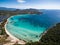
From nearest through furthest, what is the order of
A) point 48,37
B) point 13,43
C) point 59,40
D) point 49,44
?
point 49,44, point 59,40, point 48,37, point 13,43

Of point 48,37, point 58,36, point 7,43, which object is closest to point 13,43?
point 7,43

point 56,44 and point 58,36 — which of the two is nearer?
point 56,44

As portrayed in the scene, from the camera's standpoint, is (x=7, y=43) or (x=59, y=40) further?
(x=7, y=43)

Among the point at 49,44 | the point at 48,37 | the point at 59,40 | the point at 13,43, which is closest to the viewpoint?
the point at 49,44

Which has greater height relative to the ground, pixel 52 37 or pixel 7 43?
pixel 52 37

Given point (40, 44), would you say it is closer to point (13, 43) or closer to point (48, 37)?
point (48, 37)

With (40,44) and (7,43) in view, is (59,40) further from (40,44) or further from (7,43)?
(7,43)

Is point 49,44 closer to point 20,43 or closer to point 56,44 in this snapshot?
point 56,44

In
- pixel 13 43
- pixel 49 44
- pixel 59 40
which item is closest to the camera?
pixel 49 44

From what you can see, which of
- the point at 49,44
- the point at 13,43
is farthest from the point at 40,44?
the point at 13,43
